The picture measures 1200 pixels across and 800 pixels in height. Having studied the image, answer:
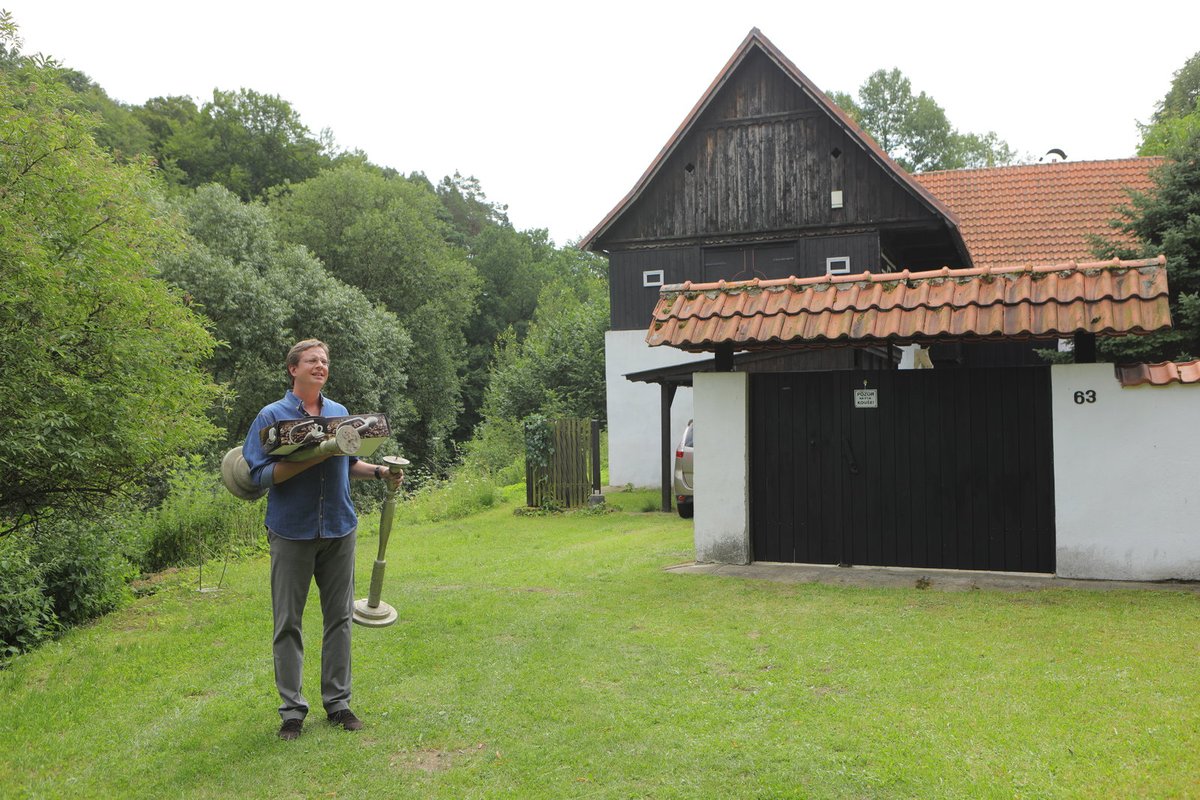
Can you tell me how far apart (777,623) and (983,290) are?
12.4ft

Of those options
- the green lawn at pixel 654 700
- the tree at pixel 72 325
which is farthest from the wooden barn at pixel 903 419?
the tree at pixel 72 325

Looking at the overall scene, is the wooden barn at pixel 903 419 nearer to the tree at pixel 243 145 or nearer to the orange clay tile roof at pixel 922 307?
the orange clay tile roof at pixel 922 307

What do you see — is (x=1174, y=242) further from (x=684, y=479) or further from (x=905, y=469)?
(x=905, y=469)

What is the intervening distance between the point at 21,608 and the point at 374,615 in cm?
450

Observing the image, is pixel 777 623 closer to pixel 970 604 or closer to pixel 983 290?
pixel 970 604

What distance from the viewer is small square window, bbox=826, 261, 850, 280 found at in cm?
2083

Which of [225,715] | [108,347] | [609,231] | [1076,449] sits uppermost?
[609,231]

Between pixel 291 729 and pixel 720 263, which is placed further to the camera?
pixel 720 263

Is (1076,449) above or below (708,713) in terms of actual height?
above

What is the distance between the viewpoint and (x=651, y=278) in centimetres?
2238

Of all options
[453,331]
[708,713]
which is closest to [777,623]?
[708,713]

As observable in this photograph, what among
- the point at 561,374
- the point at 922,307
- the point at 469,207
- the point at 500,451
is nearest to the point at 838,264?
the point at 922,307

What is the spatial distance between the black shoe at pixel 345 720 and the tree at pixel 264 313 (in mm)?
23286

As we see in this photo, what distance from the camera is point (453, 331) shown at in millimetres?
51969
